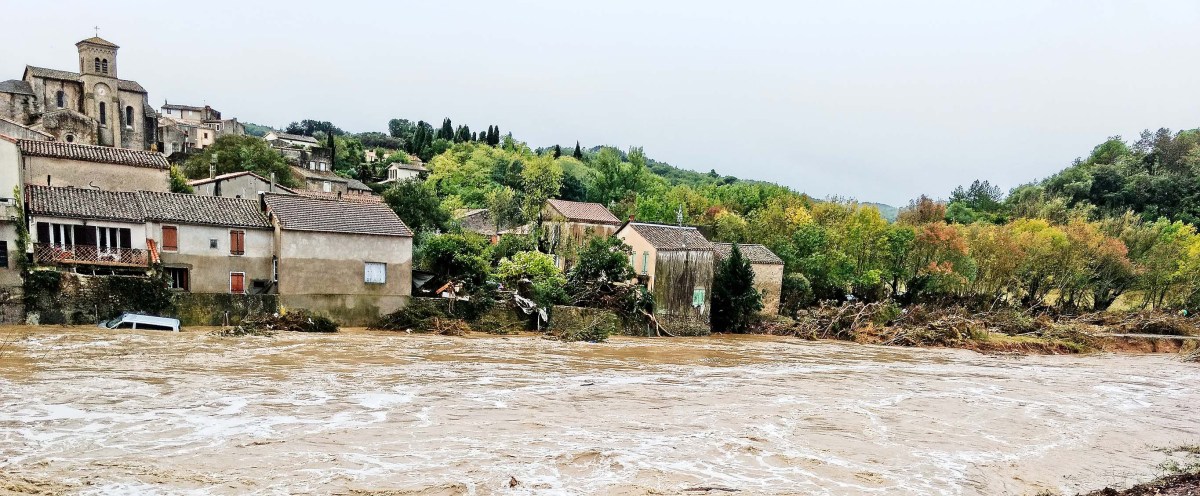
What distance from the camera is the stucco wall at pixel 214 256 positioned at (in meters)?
27.3

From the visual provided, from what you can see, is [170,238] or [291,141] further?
[291,141]

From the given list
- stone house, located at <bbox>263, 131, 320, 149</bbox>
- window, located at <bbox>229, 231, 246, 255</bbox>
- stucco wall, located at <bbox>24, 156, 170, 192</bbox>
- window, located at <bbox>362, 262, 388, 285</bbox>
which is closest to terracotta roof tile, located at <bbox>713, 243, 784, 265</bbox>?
window, located at <bbox>362, 262, 388, 285</bbox>

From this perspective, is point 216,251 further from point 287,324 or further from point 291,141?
point 291,141

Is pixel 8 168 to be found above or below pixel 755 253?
above

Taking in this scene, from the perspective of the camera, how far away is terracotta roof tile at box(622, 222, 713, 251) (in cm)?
3318

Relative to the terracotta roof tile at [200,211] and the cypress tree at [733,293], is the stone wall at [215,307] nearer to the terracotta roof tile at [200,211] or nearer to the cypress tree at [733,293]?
the terracotta roof tile at [200,211]

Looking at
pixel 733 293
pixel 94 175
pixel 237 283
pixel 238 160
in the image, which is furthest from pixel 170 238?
pixel 733 293

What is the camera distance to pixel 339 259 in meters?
28.7

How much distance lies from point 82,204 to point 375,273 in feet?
35.9

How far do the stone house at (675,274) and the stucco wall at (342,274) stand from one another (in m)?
10.8

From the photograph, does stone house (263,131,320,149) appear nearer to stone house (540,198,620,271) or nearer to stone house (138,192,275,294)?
stone house (540,198,620,271)

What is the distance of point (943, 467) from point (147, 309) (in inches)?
1009

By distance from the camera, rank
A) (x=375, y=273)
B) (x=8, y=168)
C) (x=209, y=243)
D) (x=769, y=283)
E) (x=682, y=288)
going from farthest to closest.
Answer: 1. (x=769, y=283)
2. (x=682, y=288)
3. (x=375, y=273)
4. (x=209, y=243)
5. (x=8, y=168)

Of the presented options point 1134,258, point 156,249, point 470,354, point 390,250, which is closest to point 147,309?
point 156,249
